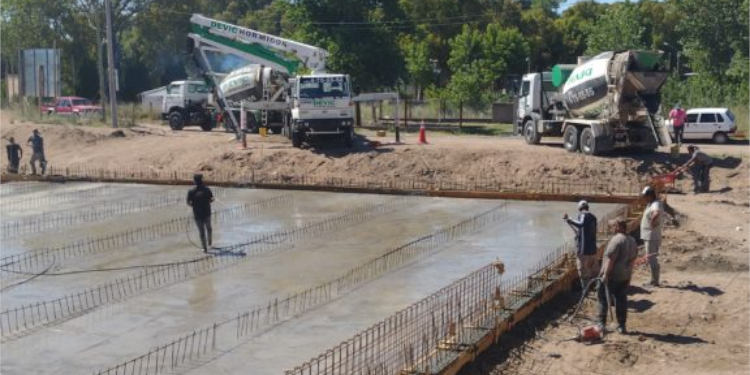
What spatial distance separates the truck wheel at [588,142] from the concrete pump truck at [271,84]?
21.9ft

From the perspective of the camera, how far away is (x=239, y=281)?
510 inches

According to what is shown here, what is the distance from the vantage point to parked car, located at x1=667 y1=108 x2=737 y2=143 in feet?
94.4

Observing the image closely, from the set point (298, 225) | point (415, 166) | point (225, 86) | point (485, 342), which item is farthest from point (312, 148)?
point (485, 342)

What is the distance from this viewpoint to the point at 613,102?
23266 mm

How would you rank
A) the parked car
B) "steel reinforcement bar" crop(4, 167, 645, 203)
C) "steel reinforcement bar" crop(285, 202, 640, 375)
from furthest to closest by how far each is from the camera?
the parked car
"steel reinforcement bar" crop(4, 167, 645, 203)
"steel reinforcement bar" crop(285, 202, 640, 375)

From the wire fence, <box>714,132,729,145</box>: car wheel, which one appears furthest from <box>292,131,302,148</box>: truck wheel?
<box>714,132,729,145</box>: car wheel

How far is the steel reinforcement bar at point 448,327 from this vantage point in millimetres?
8766

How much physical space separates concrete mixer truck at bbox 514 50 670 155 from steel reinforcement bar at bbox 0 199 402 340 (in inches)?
335

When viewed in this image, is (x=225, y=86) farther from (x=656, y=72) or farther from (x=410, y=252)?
(x=410, y=252)

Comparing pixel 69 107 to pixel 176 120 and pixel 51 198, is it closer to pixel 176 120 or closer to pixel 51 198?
pixel 176 120

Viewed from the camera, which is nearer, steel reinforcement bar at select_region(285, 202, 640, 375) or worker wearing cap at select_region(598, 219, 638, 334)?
steel reinforcement bar at select_region(285, 202, 640, 375)

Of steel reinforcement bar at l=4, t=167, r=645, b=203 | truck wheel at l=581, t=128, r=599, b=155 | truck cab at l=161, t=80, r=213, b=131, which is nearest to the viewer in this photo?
steel reinforcement bar at l=4, t=167, r=645, b=203

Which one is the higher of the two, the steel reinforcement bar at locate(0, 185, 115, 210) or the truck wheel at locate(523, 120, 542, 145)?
the truck wheel at locate(523, 120, 542, 145)

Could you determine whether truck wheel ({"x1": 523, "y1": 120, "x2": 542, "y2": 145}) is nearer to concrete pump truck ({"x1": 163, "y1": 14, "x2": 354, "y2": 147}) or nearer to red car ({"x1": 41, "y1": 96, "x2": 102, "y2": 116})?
concrete pump truck ({"x1": 163, "y1": 14, "x2": 354, "y2": 147})
